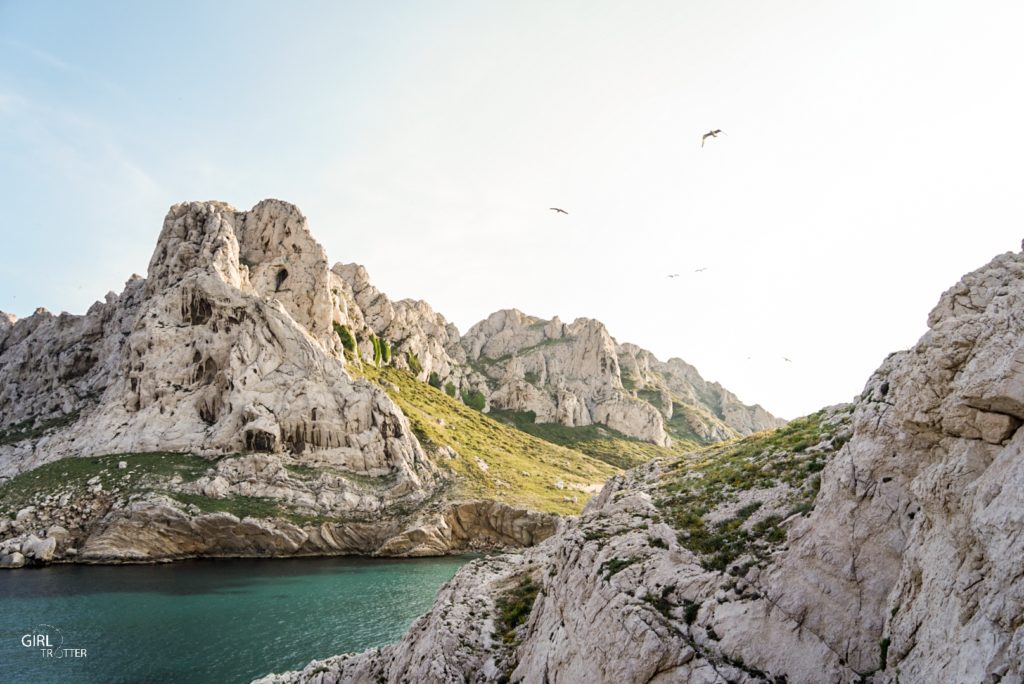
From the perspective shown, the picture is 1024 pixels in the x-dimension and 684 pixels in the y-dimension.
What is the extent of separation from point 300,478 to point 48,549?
30121mm

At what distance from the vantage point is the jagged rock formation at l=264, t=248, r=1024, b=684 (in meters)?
10.1

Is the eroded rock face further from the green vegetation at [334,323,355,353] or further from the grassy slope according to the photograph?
the green vegetation at [334,323,355,353]

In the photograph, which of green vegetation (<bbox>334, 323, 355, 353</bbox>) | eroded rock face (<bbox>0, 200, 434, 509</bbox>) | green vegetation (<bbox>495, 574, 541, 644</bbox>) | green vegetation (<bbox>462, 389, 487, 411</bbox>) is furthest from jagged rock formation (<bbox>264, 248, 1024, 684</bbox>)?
green vegetation (<bbox>462, 389, 487, 411</bbox>)

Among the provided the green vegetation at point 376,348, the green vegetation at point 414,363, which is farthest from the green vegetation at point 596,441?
the green vegetation at point 376,348

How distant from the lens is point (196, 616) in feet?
151

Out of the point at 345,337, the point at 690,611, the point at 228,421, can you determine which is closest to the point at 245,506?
the point at 228,421

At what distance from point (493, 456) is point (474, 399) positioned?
6259 centimetres

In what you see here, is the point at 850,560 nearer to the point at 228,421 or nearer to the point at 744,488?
the point at 744,488

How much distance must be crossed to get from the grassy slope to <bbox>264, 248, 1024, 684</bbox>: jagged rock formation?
74.0m

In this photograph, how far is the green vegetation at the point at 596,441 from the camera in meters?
154

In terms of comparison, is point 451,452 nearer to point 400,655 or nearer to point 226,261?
point 226,261

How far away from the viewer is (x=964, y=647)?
9367 mm

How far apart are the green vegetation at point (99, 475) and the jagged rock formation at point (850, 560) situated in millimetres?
72944

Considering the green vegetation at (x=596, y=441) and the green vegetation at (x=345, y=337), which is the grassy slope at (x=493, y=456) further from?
the green vegetation at (x=596, y=441)
